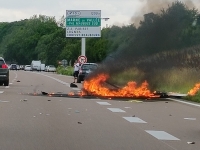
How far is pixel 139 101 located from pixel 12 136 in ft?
38.0

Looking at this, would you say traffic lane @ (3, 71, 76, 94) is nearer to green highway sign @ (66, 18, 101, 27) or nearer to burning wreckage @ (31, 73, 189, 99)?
burning wreckage @ (31, 73, 189, 99)

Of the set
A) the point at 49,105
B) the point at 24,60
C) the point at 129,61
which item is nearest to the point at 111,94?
the point at 129,61

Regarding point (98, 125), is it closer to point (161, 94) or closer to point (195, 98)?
point (195, 98)

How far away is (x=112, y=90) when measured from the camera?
83.5ft

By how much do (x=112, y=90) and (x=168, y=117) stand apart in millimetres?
8922

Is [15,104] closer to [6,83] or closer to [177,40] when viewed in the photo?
[177,40]

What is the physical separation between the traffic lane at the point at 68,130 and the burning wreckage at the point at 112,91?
17.7 feet

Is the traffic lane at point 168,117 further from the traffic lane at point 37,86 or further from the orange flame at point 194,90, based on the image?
the traffic lane at point 37,86

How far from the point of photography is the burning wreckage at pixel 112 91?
24578 millimetres

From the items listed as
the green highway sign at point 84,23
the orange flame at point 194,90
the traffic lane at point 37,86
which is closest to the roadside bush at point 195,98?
the orange flame at point 194,90

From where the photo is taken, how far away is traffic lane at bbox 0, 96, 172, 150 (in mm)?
10984

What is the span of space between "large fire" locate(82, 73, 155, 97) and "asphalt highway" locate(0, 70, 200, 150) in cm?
257

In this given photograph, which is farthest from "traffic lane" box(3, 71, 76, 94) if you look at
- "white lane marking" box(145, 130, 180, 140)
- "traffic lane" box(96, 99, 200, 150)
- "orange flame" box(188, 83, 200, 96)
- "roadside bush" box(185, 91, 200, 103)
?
"white lane marking" box(145, 130, 180, 140)

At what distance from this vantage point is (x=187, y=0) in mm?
23031
